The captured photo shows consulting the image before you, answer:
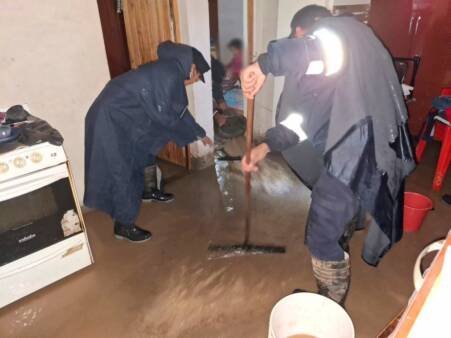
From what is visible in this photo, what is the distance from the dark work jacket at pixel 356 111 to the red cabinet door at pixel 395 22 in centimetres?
265

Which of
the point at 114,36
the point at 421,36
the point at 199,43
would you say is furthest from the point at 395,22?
the point at 114,36

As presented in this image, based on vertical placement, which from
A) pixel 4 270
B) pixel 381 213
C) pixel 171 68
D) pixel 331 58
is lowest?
pixel 4 270

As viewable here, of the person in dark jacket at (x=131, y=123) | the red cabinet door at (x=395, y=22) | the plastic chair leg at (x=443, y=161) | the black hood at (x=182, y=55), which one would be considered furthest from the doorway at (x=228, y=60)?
the plastic chair leg at (x=443, y=161)

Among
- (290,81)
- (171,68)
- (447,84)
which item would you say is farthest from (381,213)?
(447,84)

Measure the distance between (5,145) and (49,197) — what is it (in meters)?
0.34

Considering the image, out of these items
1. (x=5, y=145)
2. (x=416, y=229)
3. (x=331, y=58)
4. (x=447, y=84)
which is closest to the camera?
(x=331, y=58)

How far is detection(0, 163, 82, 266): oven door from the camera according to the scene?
68.2 inches

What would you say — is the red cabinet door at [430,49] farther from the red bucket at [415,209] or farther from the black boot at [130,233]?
the black boot at [130,233]

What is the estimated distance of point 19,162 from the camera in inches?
66.5

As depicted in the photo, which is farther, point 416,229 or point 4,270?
point 416,229

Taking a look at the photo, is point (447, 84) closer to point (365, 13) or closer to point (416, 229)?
point (365, 13)

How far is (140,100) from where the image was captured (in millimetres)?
2098

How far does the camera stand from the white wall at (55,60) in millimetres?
2025

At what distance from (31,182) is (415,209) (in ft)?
7.35
